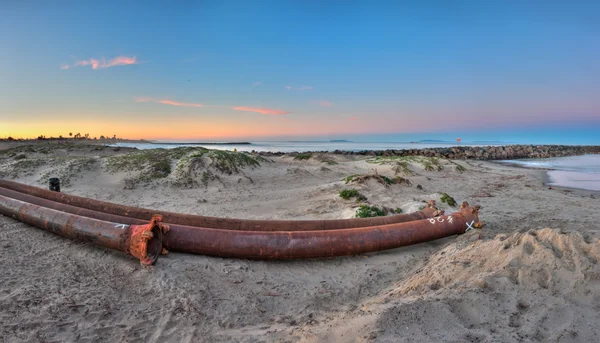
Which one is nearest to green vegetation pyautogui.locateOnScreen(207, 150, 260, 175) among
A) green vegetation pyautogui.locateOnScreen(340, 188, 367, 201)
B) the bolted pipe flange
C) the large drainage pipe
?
green vegetation pyautogui.locateOnScreen(340, 188, 367, 201)

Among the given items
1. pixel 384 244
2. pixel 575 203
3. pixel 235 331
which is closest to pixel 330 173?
pixel 575 203

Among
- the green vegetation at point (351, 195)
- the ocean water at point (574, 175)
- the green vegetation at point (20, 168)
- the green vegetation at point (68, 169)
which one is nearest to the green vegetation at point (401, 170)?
the ocean water at point (574, 175)

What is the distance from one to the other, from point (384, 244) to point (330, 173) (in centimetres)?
979

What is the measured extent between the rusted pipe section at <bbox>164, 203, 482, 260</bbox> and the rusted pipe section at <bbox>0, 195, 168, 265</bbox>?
31 centimetres

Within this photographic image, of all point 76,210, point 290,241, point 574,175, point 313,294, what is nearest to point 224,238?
point 290,241

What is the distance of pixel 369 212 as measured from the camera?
6918mm

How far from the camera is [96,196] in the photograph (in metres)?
9.38

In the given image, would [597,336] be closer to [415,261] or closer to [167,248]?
[415,261]

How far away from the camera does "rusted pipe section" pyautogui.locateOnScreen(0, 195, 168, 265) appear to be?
12.6 ft

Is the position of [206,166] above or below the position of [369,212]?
above

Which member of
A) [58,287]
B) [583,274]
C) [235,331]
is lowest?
[235,331]

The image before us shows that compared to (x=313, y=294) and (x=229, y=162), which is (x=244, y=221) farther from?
(x=229, y=162)

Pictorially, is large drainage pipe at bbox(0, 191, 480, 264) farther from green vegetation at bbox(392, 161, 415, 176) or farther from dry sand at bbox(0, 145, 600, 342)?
green vegetation at bbox(392, 161, 415, 176)

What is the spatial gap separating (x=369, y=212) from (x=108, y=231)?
16.0ft
